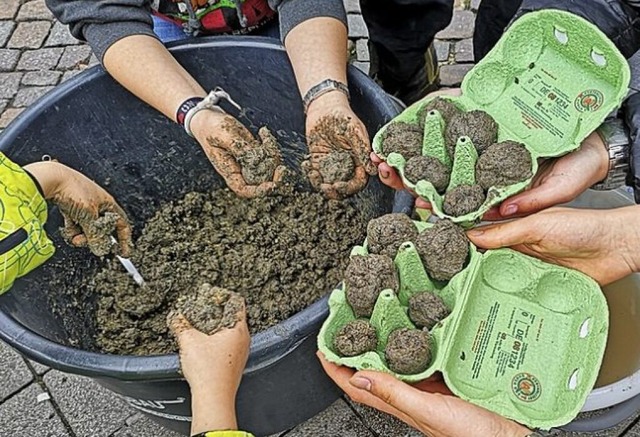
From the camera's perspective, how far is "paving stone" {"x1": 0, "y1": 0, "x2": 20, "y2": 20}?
2.35 m

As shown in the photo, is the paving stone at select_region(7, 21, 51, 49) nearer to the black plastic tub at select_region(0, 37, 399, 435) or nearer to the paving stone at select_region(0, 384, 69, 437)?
the black plastic tub at select_region(0, 37, 399, 435)

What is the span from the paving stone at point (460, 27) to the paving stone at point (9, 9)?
1374 millimetres

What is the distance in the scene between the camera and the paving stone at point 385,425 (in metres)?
1.40

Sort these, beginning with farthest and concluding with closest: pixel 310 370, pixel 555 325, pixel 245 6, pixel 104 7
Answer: pixel 245 6, pixel 104 7, pixel 310 370, pixel 555 325

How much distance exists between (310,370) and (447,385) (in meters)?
0.29

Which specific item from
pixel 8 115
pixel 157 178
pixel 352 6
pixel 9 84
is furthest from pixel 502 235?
pixel 9 84

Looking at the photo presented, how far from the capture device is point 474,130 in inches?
44.7

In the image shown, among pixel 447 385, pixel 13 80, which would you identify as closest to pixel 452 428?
pixel 447 385

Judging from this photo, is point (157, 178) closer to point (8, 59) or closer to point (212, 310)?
point (212, 310)

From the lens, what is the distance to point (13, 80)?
84.8 inches

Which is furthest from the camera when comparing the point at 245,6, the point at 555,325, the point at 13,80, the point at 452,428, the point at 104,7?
the point at 13,80

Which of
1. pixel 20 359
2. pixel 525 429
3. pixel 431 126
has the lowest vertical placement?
pixel 20 359

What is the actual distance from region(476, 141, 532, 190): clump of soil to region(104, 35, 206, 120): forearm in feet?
1.78

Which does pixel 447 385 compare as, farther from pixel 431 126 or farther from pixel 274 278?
pixel 274 278
